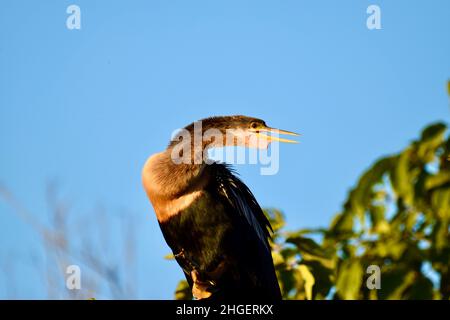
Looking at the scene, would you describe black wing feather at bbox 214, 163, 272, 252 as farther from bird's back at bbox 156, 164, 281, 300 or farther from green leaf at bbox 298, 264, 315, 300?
green leaf at bbox 298, 264, 315, 300

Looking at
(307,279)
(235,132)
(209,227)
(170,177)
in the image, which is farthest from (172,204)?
(307,279)

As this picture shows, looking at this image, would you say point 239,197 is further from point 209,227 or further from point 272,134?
point 272,134

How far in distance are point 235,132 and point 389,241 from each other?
1.54 metres

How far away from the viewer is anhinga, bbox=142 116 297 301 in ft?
15.7

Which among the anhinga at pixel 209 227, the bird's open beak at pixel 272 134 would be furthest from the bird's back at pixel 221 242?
the bird's open beak at pixel 272 134

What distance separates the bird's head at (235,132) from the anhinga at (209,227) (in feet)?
0.41

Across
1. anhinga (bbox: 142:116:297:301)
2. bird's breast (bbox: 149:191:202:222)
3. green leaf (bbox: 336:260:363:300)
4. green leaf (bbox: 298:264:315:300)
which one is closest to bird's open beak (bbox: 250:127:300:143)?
anhinga (bbox: 142:116:297:301)

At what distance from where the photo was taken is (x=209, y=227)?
15.8ft

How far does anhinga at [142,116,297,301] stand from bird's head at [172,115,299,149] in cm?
13

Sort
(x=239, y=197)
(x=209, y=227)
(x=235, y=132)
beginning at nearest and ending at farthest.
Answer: (x=209, y=227), (x=239, y=197), (x=235, y=132)

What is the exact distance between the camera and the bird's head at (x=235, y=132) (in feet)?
16.9

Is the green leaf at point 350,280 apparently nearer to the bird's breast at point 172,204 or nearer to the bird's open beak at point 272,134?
the bird's breast at point 172,204
